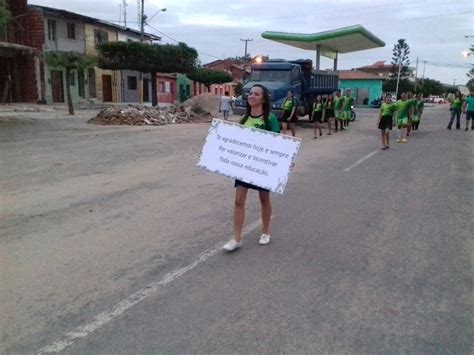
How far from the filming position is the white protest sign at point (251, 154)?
15.3 feet

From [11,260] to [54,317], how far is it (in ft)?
4.49

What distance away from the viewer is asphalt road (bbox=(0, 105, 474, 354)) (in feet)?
10.5

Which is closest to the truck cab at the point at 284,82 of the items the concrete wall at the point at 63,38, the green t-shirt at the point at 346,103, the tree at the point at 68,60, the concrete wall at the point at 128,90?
the green t-shirt at the point at 346,103

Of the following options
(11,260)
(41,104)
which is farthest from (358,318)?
→ (41,104)

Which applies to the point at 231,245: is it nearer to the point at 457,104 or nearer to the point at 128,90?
the point at 457,104

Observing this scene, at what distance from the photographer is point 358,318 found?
137 inches

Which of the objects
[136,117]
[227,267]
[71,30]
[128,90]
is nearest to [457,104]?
[136,117]

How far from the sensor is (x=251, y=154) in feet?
15.6

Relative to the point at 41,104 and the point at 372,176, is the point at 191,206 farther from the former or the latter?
the point at 41,104

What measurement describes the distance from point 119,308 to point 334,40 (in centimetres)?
2953

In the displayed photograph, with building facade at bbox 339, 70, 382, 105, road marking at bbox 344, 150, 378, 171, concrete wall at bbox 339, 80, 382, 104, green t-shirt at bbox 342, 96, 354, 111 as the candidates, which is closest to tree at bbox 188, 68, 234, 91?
building facade at bbox 339, 70, 382, 105

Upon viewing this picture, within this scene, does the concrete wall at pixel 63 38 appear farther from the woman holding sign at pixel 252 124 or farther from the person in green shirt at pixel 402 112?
the woman holding sign at pixel 252 124

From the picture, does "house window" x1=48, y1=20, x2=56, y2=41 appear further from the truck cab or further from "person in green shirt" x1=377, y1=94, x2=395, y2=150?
"person in green shirt" x1=377, y1=94, x2=395, y2=150

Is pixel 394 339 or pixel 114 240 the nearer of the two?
pixel 394 339
